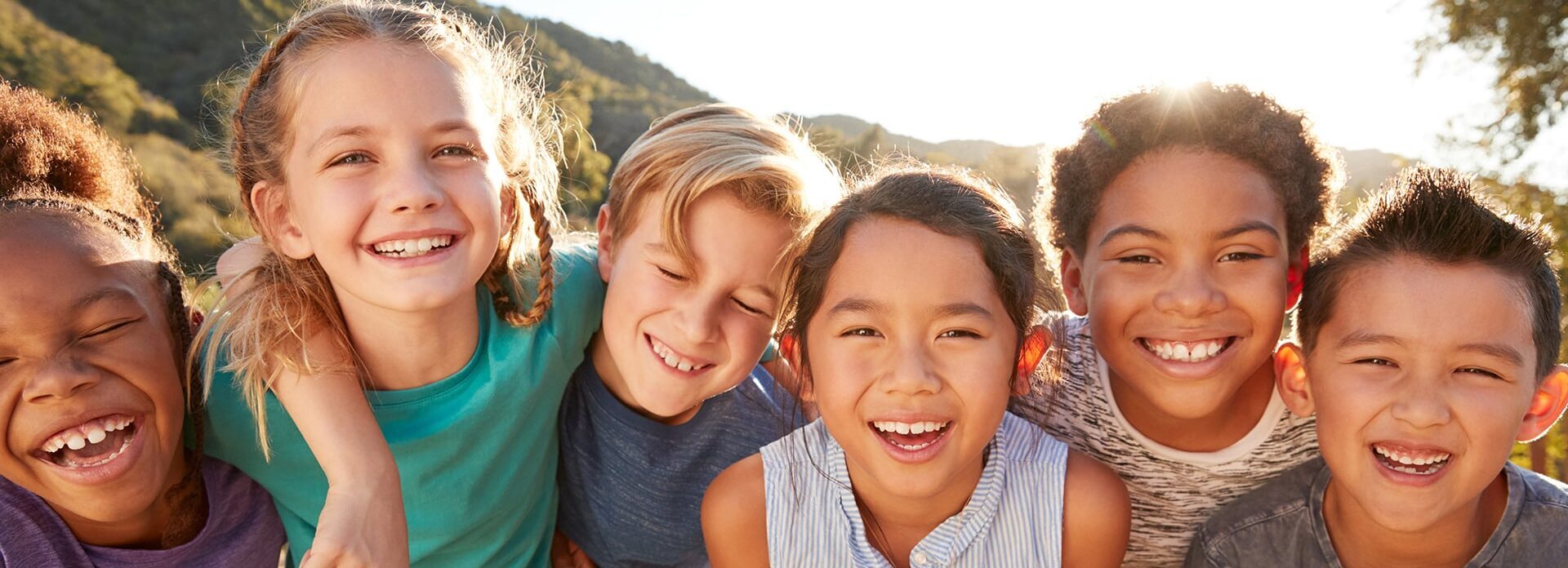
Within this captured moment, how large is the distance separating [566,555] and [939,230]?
1662mm

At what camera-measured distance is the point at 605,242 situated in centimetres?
279

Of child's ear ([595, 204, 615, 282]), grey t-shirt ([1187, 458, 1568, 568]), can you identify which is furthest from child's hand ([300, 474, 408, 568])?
grey t-shirt ([1187, 458, 1568, 568])

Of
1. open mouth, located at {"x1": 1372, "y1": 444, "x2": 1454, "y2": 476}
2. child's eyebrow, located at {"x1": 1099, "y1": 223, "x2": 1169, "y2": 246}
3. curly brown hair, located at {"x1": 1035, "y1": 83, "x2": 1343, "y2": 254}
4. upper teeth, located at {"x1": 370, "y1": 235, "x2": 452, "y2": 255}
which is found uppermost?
curly brown hair, located at {"x1": 1035, "y1": 83, "x2": 1343, "y2": 254}

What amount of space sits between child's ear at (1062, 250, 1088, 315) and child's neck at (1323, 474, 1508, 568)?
2.51ft

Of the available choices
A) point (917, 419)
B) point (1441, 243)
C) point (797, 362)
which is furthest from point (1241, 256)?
point (797, 362)

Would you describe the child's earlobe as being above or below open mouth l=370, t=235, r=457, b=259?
above

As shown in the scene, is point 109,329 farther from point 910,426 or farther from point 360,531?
point 910,426

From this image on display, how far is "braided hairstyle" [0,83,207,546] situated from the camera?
227 cm

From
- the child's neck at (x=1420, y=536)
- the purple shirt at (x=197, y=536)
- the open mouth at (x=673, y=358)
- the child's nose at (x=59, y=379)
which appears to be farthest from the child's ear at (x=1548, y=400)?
the child's nose at (x=59, y=379)

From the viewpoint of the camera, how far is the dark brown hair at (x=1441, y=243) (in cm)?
221

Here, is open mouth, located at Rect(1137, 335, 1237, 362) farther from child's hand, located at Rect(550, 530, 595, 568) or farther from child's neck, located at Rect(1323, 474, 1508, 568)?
child's hand, located at Rect(550, 530, 595, 568)

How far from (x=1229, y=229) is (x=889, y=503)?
1.03 meters

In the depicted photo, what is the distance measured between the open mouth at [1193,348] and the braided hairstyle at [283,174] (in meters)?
1.55

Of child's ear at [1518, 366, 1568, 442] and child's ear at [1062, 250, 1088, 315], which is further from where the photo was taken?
child's ear at [1062, 250, 1088, 315]
